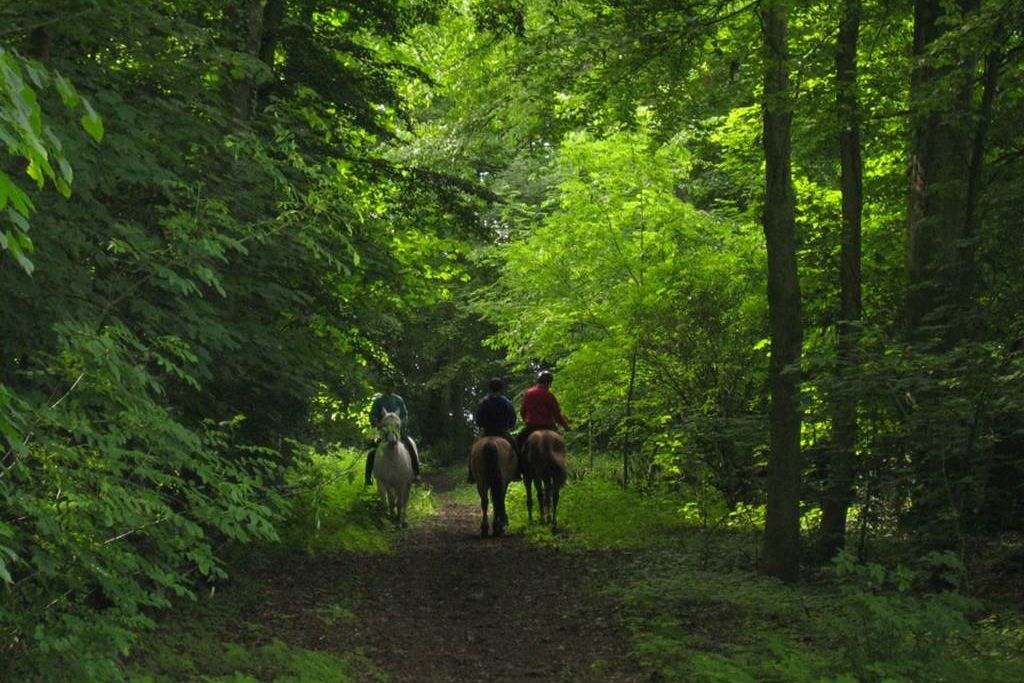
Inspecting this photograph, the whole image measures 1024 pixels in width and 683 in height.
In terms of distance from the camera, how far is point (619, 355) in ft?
54.9

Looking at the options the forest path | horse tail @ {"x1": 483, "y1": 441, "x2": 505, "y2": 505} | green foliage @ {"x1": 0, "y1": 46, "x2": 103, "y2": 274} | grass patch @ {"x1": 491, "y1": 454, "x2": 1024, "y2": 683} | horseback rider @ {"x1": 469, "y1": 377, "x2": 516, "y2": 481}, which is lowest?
the forest path

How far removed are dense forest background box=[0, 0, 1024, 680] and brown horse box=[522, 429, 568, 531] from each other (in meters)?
1.40

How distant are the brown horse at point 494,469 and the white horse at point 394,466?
4.00 ft

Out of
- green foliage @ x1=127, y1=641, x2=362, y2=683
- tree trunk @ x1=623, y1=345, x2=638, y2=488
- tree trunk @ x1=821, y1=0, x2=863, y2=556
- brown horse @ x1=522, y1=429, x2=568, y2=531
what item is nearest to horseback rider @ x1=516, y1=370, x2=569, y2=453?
brown horse @ x1=522, y1=429, x2=568, y2=531

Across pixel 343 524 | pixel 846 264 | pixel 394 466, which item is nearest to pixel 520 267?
pixel 394 466

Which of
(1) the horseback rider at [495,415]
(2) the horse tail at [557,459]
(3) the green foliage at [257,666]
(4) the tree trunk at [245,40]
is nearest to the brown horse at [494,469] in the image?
(1) the horseback rider at [495,415]

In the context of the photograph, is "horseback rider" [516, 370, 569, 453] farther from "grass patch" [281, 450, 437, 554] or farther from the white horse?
"grass patch" [281, 450, 437, 554]

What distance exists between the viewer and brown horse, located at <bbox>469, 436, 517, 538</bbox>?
16.2 meters

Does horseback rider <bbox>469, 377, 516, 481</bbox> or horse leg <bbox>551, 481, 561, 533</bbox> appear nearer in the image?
horse leg <bbox>551, 481, 561, 533</bbox>

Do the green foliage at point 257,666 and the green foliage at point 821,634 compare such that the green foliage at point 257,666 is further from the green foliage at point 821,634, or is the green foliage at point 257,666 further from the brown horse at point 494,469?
the brown horse at point 494,469

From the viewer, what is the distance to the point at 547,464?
16406 millimetres

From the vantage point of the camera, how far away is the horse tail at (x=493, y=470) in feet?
53.0

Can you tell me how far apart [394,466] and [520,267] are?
480 centimetres

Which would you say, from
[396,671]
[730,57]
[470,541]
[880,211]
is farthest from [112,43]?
[880,211]
